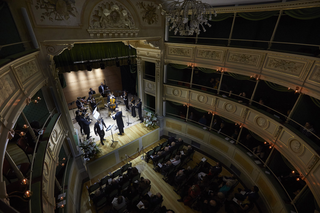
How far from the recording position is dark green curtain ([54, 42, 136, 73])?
8.41 m

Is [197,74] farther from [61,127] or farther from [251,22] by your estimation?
[61,127]

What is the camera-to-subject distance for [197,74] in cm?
1003

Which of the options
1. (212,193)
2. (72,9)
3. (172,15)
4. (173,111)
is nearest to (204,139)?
(173,111)

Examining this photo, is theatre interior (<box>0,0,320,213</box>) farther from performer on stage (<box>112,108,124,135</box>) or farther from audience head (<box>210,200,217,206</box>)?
performer on stage (<box>112,108,124,135</box>)

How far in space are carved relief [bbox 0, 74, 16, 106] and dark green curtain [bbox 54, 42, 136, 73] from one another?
18.1 ft

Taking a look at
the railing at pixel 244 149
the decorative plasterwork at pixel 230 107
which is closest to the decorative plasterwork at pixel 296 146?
the railing at pixel 244 149

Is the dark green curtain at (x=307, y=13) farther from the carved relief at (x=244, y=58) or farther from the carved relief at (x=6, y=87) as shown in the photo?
the carved relief at (x=6, y=87)

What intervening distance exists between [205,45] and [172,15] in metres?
4.40

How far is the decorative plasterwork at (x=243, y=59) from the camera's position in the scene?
6591mm

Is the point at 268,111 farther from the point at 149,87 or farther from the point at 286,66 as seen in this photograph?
the point at 149,87

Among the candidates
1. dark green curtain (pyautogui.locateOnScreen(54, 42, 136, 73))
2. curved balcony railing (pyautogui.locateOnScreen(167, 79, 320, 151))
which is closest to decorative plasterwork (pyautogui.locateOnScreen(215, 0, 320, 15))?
curved balcony railing (pyautogui.locateOnScreen(167, 79, 320, 151))

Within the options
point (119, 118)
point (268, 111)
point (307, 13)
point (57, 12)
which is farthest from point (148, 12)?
point (268, 111)

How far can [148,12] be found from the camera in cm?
786

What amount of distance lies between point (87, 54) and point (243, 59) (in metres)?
8.22
